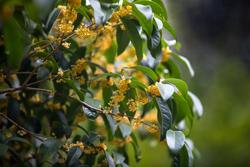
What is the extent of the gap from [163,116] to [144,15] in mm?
212

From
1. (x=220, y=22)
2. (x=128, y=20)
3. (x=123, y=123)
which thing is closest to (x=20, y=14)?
(x=128, y=20)

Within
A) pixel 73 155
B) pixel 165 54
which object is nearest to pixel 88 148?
pixel 73 155

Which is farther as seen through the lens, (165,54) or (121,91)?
(165,54)

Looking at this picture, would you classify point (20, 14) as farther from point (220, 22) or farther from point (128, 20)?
point (220, 22)

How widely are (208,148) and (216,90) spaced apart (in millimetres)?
511

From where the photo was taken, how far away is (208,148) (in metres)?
2.69

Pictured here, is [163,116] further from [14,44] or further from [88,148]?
[14,44]

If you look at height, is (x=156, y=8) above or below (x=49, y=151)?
above

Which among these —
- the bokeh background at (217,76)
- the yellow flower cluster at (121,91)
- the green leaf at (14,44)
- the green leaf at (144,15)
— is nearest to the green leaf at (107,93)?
the yellow flower cluster at (121,91)

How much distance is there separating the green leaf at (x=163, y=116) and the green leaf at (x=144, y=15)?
0.15 meters

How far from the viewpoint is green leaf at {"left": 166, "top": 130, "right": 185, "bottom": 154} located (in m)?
0.89

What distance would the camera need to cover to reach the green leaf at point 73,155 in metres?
0.93

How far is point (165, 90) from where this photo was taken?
2.78ft

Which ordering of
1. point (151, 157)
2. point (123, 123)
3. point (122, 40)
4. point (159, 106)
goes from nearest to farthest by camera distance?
point (159, 106)
point (122, 40)
point (123, 123)
point (151, 157)
